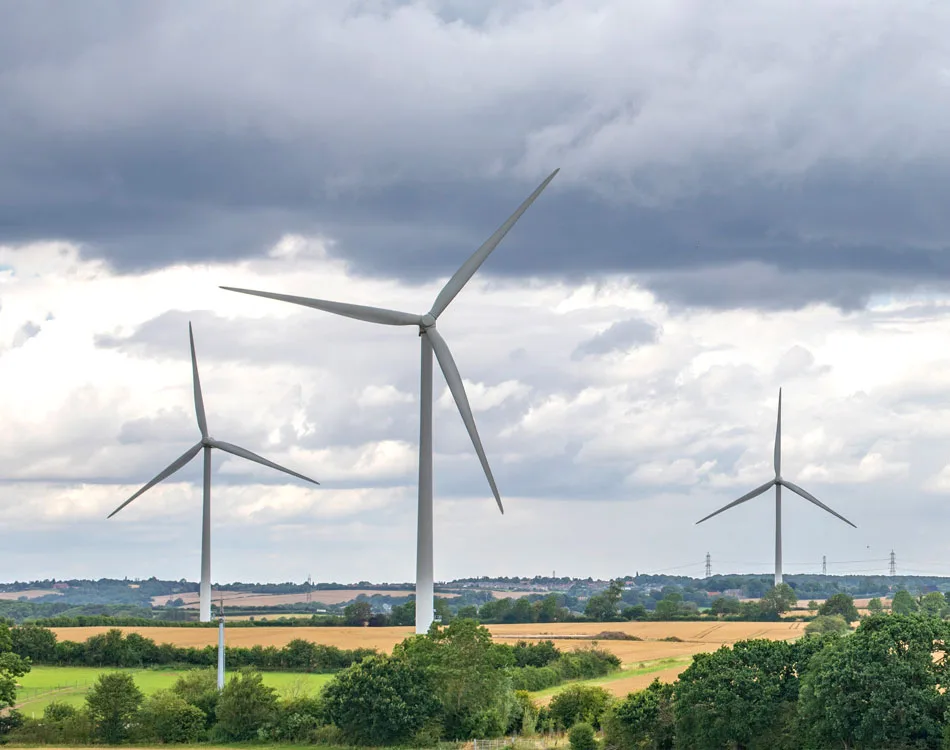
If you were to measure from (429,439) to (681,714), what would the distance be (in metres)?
29.6

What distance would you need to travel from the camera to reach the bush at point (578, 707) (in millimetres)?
113250

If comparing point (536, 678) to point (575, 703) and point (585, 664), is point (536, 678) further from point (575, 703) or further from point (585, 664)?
point (575, 703)

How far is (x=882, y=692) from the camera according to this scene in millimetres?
92438

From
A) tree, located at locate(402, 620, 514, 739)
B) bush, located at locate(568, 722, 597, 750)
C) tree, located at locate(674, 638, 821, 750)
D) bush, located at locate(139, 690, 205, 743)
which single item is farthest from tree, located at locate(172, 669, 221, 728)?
tree, located at locate(674, 638, 821, 750)

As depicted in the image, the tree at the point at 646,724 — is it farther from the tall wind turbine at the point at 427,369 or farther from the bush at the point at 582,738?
the tall wind turbine at the point at 427,369

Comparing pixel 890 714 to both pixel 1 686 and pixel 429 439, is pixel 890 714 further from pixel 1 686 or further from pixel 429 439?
pixel 1 686

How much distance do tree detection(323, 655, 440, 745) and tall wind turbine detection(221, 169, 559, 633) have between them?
16.3ft

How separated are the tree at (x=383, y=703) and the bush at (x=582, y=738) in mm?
13331

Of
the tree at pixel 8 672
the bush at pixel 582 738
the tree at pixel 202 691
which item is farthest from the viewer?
the tree at pixel 202 691

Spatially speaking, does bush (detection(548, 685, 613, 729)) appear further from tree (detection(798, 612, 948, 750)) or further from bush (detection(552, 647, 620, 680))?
bush (detection(552, 647, 620, 680))

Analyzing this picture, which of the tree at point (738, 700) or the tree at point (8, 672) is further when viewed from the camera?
the tree at point (8, 672)

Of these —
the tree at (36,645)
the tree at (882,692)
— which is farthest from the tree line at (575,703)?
the tree at (36,645)

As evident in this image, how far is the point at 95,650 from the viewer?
167 m

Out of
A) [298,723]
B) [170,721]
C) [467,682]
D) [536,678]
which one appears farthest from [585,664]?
[170,721]
